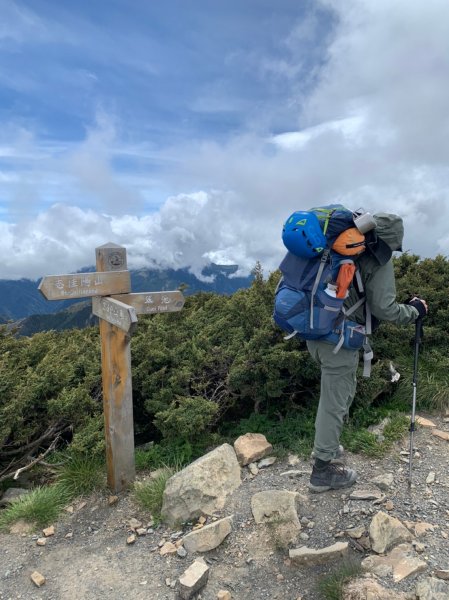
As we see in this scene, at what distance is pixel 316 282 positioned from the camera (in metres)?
3.56

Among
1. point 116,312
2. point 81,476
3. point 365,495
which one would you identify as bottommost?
point 81,476

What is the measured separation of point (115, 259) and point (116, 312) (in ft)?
2.34

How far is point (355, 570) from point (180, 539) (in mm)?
1617

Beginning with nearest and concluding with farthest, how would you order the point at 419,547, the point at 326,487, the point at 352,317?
the point at 419,547
the point at 352,317
the point at 326,487

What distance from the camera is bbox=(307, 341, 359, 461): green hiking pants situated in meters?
3.84

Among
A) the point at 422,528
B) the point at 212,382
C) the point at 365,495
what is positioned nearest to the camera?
the point at 422,528

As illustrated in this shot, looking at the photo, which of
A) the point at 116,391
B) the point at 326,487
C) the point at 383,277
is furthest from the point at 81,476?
the point at 383,277

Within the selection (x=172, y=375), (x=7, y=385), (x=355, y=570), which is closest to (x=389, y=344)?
(x=172, y=375)

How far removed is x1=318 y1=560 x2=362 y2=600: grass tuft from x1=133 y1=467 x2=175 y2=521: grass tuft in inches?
71.5

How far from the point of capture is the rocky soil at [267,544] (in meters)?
3.23

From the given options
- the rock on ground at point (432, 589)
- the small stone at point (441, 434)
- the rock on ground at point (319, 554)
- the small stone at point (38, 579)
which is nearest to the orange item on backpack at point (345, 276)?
the rock on ground at point (319, 554)

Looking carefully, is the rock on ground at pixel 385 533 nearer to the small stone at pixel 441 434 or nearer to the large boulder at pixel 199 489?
the large boulder at pixel 199 489

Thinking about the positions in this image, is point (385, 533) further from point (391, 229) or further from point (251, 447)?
point (391, 229)

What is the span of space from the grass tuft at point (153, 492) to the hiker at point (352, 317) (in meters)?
1.56
